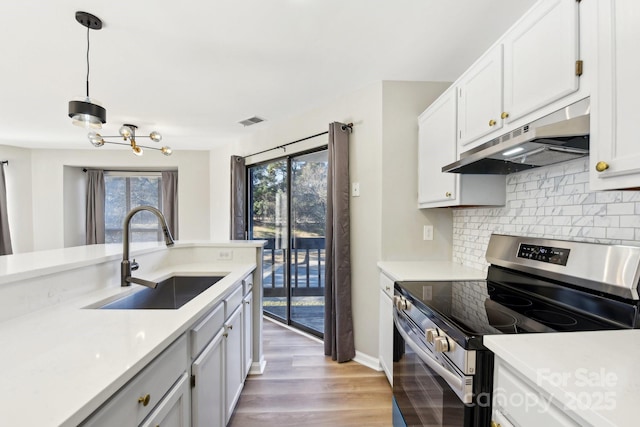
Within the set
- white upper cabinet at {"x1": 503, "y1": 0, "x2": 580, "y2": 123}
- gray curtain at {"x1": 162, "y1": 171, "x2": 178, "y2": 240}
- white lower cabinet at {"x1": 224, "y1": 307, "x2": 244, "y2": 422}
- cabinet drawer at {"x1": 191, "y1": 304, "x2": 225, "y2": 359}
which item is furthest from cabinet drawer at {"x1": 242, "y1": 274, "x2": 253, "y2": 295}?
gray curtain at {"x1": 162, "y1": 171, "x2": 178, "y2": 240}

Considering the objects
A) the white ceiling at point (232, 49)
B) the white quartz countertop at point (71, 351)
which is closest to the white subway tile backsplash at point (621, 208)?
the white ceiling at point (232, 49)

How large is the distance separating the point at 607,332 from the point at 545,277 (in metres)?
0.46

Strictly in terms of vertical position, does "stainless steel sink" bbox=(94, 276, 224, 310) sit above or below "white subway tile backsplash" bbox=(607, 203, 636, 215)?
below

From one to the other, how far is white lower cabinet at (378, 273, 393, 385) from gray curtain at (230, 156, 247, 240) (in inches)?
92.7

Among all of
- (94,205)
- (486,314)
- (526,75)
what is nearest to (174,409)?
(486,314)

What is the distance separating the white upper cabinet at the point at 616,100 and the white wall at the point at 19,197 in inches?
280

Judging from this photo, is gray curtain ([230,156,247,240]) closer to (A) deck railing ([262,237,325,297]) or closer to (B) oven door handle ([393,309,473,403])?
(A) deck railing ([262,237,325,297])

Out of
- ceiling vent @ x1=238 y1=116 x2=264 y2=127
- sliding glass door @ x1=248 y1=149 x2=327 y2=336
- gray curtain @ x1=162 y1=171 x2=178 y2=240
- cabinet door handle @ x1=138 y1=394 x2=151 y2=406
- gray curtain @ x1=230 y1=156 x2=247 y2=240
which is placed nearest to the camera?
cabinet door handle @ x1=138 y1=394 x2=151 y2=406

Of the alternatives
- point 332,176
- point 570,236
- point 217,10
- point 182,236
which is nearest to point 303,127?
point 332,176

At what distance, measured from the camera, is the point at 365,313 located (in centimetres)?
250

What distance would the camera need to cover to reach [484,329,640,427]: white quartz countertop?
0.54 m

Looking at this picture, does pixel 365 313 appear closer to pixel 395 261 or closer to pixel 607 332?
pixel 395 261

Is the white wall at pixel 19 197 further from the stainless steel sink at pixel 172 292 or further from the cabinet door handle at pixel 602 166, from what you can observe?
the cabinet door handle at pixel 602 166

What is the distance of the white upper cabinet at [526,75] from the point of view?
103 centimetres
